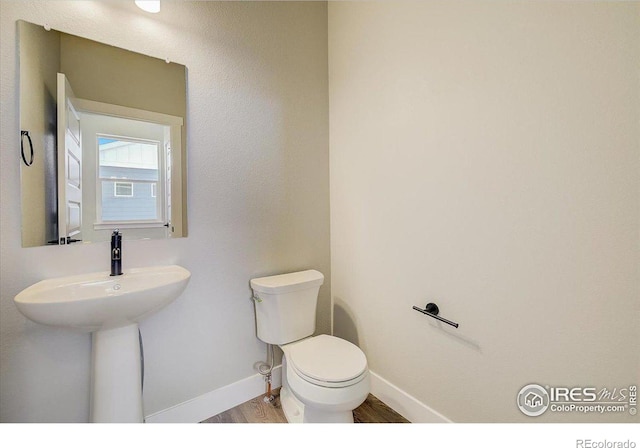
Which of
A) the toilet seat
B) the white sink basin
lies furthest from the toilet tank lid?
the white sink basin

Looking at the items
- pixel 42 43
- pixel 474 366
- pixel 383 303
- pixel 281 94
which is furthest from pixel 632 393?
pixel 42 43

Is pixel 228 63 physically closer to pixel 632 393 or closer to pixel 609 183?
pixel 609 183

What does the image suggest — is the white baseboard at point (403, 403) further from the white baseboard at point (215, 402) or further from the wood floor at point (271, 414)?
the white baseboard at point (215, 402)

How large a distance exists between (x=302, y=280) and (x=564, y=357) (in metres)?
1.15

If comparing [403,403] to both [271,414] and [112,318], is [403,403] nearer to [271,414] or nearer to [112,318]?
[271,414]

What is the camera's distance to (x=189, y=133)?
139cm

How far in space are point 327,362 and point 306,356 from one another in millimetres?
117

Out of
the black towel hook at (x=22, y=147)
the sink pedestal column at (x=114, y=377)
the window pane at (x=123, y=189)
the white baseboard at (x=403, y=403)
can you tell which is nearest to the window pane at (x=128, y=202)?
the window pane at (x=123, y=189)

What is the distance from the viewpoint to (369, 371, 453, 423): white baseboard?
1351mm

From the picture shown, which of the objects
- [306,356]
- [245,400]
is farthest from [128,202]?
[245,400]

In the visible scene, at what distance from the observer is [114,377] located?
108cm

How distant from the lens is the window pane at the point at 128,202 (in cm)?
124

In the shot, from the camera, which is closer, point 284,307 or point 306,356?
point 306,356

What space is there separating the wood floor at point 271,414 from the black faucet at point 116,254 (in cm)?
94
